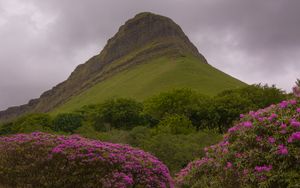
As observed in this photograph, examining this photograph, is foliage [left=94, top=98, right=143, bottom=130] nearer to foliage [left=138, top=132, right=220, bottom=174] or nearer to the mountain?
the mountain

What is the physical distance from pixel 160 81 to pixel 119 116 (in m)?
61.1

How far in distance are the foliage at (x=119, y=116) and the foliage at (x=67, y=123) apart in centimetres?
843

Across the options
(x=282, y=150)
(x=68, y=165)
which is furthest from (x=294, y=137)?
(x=68, y=165)

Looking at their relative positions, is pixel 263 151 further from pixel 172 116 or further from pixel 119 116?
pixel 119 116

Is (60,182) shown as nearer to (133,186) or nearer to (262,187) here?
(133,186)

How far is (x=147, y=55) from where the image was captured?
621ft

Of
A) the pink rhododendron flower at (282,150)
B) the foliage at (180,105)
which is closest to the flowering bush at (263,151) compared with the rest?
the pink rhododendron flower at (282,150)

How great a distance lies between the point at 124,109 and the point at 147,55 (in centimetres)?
11571

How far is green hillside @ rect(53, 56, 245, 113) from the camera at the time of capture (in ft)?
410

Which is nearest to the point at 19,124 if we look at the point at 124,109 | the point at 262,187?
the point at 124,109

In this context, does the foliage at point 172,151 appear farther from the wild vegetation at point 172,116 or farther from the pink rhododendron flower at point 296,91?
the pink rhododendron flower at point 296,91

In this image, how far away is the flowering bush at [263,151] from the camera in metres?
9.05

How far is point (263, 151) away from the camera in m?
9.64

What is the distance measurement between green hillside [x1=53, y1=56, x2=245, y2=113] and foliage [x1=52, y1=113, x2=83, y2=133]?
33.7 meters
